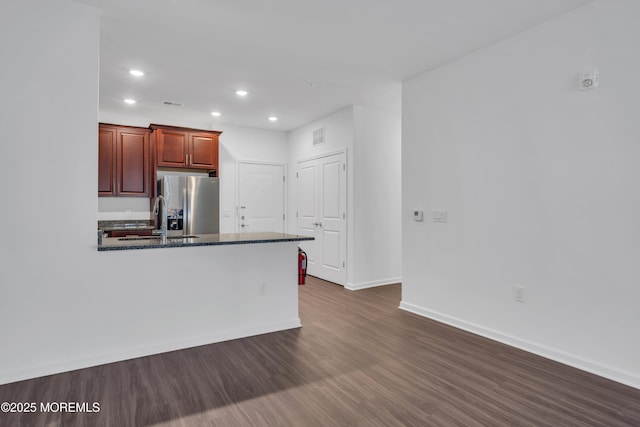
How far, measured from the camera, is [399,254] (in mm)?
5648

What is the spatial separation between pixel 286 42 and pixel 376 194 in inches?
107

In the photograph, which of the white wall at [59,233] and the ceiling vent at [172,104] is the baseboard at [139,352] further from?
the ceiling vent at [172,104]

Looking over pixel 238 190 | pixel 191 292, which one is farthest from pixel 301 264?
pixel 238 190

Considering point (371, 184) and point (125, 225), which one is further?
point (125, 225)

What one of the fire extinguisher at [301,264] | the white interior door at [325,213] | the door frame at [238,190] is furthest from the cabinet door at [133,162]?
the fire extinguisher at [301,264]

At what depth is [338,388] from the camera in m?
2.37

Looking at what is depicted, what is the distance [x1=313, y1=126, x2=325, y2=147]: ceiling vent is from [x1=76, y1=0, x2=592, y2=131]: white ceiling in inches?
38.1

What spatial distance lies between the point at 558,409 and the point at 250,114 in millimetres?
5075

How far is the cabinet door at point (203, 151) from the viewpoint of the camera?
225 inches

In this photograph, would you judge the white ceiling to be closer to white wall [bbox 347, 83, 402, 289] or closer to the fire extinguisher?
white wall [bbox 347, 83, 402, 289]

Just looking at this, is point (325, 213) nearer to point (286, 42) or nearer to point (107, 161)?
point (286, 42)

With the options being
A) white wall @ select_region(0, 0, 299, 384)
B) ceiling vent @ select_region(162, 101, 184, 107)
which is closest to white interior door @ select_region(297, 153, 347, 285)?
ceiling vent @ select_region(162, 101, 184, 107)

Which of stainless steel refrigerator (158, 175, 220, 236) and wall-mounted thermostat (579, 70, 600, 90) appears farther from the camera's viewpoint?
stainless steel refrigerator (158, 175, 220, 236)

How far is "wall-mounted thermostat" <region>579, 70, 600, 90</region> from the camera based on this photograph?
2.59m
